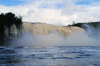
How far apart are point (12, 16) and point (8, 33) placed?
226 inches

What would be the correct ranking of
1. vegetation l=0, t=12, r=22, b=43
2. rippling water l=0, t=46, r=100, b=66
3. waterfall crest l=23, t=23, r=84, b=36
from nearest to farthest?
rippling water l=0, t=46, r=100, b=66 → waterfall crest l=23, t=23, r=84, b=36 → vegetation l=0, t=12, r=22, b=43

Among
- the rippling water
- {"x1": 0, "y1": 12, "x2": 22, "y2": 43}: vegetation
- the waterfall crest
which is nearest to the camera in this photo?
the rippling water

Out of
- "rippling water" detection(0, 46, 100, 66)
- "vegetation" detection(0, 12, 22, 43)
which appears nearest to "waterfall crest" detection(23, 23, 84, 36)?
"vegetation" detection(0, 12, 22, 43)

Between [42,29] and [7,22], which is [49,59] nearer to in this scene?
[42,29]

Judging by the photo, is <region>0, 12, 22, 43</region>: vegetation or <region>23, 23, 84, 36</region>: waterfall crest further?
<region>0, 12, 22, 43</region>: vegetation

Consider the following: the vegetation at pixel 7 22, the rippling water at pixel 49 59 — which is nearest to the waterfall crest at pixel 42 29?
the vegetation at pixel 7 22

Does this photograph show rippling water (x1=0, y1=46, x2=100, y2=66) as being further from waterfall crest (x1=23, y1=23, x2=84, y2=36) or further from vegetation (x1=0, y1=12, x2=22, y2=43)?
vegetation (x1=0, y1=12, x2=22, y2=43)

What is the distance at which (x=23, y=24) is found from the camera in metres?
79.1

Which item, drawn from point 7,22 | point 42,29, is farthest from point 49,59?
point 7,22

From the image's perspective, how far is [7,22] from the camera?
8119cm

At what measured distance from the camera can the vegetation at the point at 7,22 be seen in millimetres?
78575

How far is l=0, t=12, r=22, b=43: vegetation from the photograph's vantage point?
7857 cm

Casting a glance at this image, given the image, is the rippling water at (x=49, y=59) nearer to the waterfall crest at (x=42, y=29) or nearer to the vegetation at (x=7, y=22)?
the waterfall crest at (x=42, y=29)

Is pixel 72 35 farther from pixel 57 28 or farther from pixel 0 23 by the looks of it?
pixel 0 23
